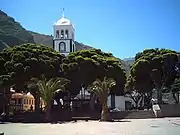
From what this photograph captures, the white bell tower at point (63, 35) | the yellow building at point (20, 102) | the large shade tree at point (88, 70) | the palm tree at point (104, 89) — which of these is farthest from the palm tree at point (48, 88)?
the white bell tower at point (63, 35)

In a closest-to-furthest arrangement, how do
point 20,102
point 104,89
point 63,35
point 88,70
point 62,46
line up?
point 104,89 < point 88,70 < point 20,102 < point 63,35 < point 62,46

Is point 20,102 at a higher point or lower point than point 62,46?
lower

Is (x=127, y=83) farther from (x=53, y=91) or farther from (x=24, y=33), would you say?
(x=24, y=33)

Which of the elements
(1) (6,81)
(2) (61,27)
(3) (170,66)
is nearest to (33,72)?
(1) (6,81)

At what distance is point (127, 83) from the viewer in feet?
170

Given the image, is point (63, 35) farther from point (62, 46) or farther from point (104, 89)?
point (104, 89)

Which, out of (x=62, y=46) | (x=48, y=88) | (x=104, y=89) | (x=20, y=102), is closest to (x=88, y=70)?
(x=104, y=89)

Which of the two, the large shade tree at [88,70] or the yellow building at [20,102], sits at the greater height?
the large shade tree at [88,70]

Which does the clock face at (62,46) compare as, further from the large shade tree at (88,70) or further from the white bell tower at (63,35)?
the large shade tree at (88,70)

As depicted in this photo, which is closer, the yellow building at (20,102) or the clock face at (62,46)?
the yellow building at (20,102)

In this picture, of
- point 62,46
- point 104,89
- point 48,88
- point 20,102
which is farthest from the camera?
point 62,46

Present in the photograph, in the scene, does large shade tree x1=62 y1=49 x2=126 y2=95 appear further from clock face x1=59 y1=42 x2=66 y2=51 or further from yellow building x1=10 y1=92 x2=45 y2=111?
clock face x1=59 y1=42 x2=66 y2=51

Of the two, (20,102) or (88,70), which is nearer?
(88,70)

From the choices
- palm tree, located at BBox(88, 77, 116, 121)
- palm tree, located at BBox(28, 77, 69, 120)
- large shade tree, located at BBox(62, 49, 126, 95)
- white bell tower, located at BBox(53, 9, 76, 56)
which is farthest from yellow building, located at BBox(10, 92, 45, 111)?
white bell tower, located at BBox(53, 9, 76, 56)
